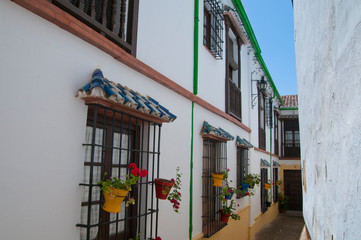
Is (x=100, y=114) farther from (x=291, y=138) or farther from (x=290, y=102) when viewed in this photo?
(x=290, y=102)

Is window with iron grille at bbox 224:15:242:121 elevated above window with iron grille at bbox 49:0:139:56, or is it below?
above

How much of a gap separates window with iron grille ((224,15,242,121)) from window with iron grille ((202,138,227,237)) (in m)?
1.38

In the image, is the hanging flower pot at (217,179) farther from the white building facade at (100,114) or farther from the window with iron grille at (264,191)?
the window with iron grille at (264,191)

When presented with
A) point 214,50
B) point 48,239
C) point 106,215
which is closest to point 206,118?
point 214,50

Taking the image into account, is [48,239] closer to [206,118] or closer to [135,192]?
[135,192]

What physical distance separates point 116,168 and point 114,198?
75 centimetres

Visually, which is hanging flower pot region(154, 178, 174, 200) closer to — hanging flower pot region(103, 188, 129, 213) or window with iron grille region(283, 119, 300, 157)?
hanging flower pot region(103, 188, 129, 213)

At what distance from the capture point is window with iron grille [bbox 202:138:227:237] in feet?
19.8

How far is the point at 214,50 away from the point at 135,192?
13.8ft

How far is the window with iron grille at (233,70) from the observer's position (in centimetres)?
803

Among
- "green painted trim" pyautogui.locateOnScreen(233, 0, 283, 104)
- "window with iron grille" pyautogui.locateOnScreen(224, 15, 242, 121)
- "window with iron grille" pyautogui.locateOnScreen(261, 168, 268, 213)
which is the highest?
"green painted trim" pyautogui.locateOnScreen(233, 0, 283, 104)

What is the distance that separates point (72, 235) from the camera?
2785 millimetres

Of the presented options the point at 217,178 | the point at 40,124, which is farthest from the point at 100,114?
the point at 217,178

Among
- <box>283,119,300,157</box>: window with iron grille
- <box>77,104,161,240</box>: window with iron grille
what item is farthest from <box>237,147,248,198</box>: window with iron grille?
<box>283,119,300,157</box>: window with iron grille
